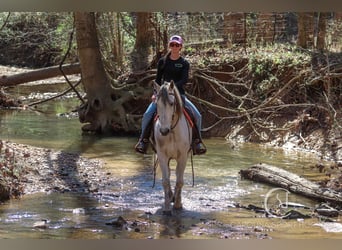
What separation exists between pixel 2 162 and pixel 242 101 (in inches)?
106

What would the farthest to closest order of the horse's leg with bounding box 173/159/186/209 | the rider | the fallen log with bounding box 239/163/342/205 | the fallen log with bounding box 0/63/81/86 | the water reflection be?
1. the fallen log with bounding box 0/63/81/86
2. the fallen log with bounding box 239/163/342/205
3. the horse's leg with bounding box 173/159/186/209
4. the rider
5. the water reflection

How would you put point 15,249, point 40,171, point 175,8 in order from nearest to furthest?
point 15,249 < point 175,8 < point 40,171

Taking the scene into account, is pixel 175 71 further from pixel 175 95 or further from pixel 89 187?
pixel 89 187

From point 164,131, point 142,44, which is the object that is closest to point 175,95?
point 164,131

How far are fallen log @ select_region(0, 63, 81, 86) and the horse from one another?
2376mm

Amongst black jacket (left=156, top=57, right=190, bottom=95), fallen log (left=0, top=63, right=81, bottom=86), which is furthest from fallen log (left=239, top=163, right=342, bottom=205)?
fallen log (left=0, top=63, right=81, bottom=86)

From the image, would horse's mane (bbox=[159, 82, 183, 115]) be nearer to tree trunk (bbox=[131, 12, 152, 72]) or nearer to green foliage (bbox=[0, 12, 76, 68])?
tree trunk (bbox=[131, 12, 152, 72])

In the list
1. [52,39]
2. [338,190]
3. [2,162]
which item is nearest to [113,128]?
[52,39]

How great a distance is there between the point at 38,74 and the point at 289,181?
10.6ft

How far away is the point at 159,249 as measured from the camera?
416 centimetres

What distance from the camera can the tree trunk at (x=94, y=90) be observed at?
6.70 metres

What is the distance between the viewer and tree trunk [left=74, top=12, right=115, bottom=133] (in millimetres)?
6695

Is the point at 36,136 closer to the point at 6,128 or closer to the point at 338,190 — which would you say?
the point at 6,128

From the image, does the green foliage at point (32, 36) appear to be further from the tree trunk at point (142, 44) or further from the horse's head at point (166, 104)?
the horse's head at point (166, 104)
